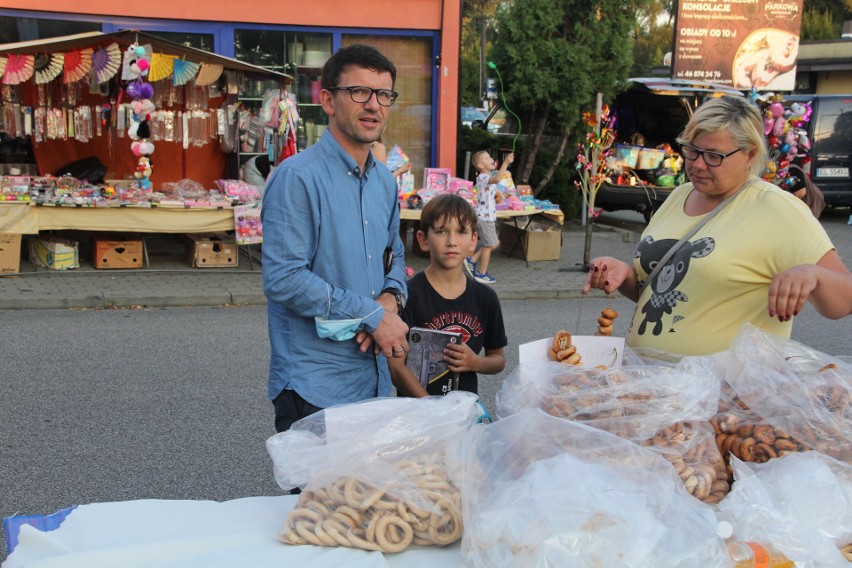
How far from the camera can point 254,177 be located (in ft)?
35.9

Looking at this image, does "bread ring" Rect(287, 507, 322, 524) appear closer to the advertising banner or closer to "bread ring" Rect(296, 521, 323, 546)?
"bread ring" Rect(296, 521, 323, 546)

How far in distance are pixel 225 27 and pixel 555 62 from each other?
500 centimetres

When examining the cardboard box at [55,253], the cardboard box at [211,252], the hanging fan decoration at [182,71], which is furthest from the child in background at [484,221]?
the cardboard box at [55,253]

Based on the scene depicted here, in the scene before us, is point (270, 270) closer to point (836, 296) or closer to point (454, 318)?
point (454, 318)

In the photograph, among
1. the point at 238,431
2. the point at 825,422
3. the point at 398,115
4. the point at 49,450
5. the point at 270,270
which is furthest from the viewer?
the point at 398,115

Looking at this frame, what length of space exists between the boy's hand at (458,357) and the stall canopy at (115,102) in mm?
7279

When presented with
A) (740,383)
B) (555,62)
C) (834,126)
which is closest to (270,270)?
(740,383)

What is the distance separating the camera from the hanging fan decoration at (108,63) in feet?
29.9

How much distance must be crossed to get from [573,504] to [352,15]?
1095cm

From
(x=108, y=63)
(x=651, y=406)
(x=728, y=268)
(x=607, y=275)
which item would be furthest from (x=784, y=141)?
(x=651, y=406)

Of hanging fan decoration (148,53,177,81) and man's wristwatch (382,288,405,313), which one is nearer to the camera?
man's wristwatch (382,288,405,313)

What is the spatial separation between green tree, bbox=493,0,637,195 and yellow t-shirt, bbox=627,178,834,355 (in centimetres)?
1085

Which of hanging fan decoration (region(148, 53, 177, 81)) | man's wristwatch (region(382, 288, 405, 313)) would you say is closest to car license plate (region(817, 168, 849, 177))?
hanging fan decoration (region(148, 53, 177, 81))

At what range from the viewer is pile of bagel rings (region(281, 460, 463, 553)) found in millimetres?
1865
